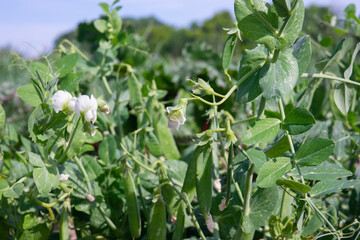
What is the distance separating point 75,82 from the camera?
65cm

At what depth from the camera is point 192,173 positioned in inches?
24.8

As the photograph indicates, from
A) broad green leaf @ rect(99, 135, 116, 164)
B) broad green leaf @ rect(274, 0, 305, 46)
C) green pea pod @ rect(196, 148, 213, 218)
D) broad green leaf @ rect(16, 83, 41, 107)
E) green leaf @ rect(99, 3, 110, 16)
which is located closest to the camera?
broad green leaf @ rect(274, 0, 305, 46)

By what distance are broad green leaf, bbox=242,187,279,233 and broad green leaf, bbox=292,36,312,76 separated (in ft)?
0.68

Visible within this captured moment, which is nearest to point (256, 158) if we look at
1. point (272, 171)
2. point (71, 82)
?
point (272, 171)

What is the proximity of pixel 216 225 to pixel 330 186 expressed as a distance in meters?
0.22

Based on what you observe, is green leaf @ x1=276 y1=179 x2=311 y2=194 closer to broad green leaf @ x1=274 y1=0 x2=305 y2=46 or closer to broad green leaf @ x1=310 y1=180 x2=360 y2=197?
broad green leaf @ x1=310 y1=180 x2=360 y2=197

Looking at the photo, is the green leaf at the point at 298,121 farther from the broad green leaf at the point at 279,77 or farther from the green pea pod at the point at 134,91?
the green pea pod at the point at 134,91

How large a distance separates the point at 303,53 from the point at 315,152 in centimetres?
15

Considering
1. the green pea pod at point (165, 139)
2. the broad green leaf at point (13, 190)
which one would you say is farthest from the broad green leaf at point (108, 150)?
the broad green leaf at point (13, 190)

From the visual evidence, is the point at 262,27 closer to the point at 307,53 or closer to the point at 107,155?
the point at 307,53

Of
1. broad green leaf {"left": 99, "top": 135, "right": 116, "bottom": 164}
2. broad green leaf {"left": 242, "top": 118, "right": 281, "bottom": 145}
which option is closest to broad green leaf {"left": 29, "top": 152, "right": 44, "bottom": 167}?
broad green leaf {"left": 99, "top": 135, "right": 116, "bottom": 164}

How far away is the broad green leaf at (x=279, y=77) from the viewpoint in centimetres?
50

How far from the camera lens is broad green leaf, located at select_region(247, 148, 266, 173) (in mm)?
551

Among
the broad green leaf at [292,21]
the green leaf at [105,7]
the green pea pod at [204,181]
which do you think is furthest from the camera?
the green leaf at [105,7]
